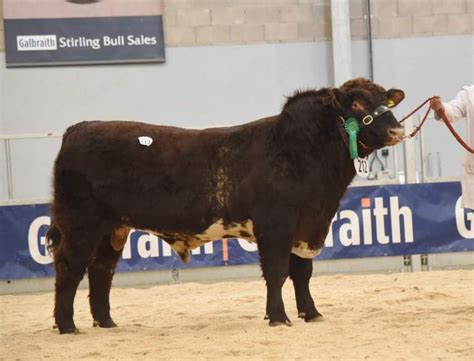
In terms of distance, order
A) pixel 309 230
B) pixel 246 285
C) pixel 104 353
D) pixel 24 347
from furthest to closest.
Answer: pixel 246 285 < pixel 309 230 < pixel 24 347 < pixel 104 353

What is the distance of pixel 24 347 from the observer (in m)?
6.36

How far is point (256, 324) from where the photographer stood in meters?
7.00

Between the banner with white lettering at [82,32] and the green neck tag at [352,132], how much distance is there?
9.03m

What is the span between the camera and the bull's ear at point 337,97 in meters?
6.95

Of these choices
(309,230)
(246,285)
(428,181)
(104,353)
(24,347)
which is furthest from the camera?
(428,181)

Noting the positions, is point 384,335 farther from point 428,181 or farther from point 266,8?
point 266,8

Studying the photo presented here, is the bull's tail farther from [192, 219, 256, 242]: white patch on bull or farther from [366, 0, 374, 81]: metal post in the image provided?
[366, 0, 374, 81]: metal post

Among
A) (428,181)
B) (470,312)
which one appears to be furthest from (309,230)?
(428,181)

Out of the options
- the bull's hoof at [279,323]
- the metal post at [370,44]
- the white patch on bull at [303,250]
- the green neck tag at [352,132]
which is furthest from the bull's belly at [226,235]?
the metal post at [370,44]

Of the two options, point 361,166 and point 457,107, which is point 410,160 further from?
point 361,166

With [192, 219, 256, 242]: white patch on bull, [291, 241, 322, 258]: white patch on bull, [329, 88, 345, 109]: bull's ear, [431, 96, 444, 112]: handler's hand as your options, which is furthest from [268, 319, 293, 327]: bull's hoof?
[431, 96, 444, 112]: handler's hand

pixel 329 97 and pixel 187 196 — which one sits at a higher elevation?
pixel 329 97

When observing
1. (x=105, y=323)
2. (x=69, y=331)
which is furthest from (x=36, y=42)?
(x=69, y=331)

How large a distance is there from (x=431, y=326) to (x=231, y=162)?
1950 mm
